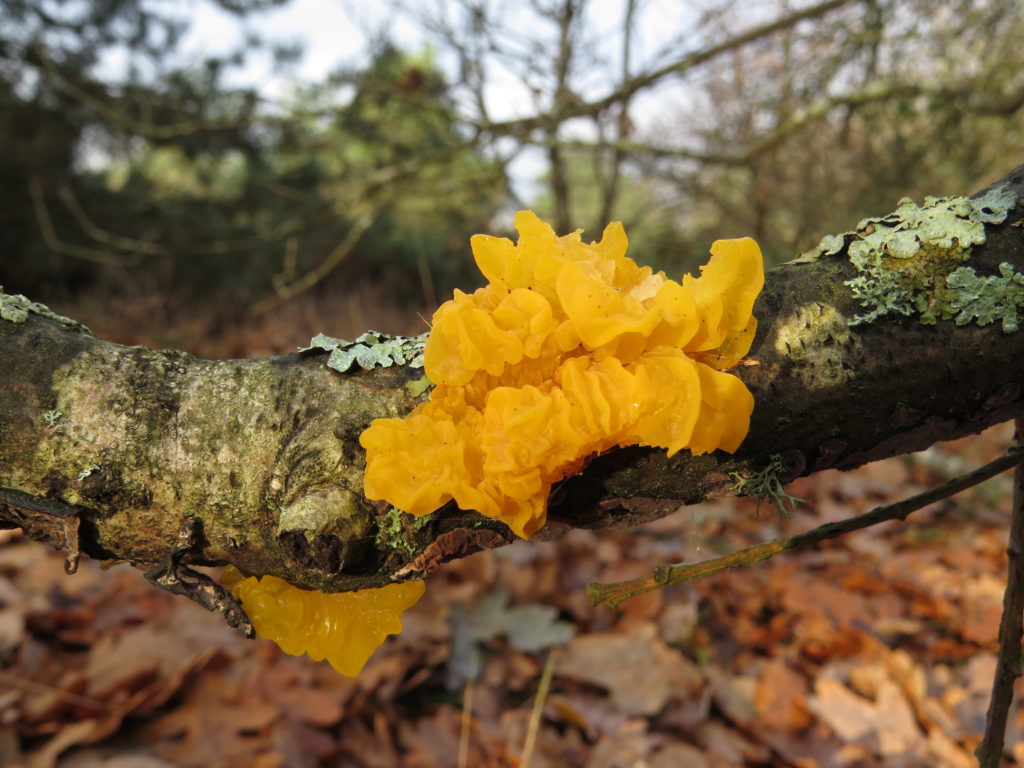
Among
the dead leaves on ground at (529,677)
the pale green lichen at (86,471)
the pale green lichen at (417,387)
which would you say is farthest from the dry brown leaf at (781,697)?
the pale green lichen at (86,471)

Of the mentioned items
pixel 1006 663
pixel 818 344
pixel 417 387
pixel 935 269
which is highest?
pixel 935 269

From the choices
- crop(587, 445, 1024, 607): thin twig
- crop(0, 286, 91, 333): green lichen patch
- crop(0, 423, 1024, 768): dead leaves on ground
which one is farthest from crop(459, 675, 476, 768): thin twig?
crop(0, 286, 91, 333): green lichen patch

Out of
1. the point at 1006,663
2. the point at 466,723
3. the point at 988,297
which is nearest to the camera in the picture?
the point at 988,297

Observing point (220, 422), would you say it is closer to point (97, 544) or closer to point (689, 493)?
point (97, 544)

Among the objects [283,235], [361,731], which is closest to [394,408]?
[361,731]

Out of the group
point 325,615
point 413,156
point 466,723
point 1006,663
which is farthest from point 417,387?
point 413,156

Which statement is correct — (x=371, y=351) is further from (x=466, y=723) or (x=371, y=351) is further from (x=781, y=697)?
(x=781, y=697)
